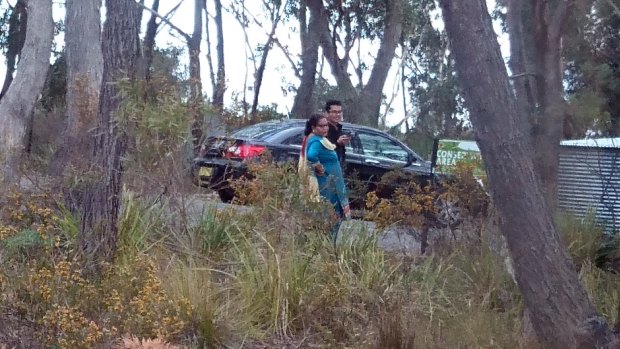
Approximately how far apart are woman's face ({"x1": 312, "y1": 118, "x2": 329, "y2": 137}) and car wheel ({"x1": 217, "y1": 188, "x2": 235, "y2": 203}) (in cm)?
96

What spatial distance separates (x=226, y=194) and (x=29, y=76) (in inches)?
303

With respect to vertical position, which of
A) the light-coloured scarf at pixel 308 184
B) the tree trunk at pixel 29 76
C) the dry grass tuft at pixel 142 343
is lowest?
→ the dry grass tuft at pixel 142 343

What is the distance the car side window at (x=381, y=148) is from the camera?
13.0 m

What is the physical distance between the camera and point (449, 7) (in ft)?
20.2

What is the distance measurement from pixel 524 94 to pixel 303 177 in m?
3.23

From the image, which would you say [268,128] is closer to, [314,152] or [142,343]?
[314,152]

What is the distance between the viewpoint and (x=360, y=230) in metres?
7.84

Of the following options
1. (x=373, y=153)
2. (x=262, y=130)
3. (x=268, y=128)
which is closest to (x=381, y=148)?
(x=373, y=153)

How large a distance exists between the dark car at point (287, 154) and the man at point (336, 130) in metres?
0.34

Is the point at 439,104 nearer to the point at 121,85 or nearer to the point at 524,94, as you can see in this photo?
the point at 524,94

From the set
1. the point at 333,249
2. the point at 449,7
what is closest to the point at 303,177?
the point at 333,249

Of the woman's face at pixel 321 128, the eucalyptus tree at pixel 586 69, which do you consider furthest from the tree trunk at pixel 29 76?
the eucalyptus tree at pixel 586 69

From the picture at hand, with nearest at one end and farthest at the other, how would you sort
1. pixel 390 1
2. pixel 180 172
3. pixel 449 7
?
1. pixel 449 7
2. pixel 180 172
3. pixel 390 1

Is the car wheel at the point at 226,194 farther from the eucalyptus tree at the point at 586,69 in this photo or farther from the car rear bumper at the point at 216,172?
the eucalyptus tree at the point at 586,69
